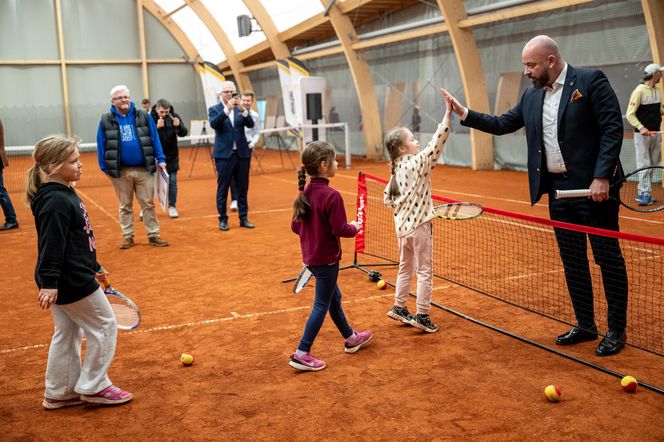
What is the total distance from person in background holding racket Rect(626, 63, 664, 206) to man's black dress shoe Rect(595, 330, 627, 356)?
5.93m

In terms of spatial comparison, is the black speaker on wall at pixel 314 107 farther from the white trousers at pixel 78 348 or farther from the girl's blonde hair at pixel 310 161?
the white trousers at pixel 78 348

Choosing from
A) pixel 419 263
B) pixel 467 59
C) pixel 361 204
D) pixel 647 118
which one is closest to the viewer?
pixel 419 263

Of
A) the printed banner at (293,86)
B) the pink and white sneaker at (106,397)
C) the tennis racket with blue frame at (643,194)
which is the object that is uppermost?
the printed banner at (293,86)

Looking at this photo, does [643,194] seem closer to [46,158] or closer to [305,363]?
[305,363]

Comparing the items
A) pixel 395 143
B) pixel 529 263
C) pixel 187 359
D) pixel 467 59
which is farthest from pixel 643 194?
pixel 187 359

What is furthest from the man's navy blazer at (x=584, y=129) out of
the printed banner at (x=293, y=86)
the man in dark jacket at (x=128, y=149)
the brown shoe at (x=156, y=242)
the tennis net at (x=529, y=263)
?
the printed banner at (x=293, y=86)

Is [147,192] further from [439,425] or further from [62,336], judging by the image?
[439,425]

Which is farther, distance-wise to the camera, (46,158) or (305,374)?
(305,374)

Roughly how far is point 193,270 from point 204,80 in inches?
842

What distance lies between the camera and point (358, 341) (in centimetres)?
484

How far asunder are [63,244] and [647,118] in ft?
30.0

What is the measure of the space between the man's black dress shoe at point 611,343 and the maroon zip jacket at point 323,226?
1.79m

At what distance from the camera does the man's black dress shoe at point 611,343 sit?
460 cm

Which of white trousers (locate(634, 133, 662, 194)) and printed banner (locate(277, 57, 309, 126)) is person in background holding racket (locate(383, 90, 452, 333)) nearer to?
white trousers (locate(634, 133, 662, 194))
